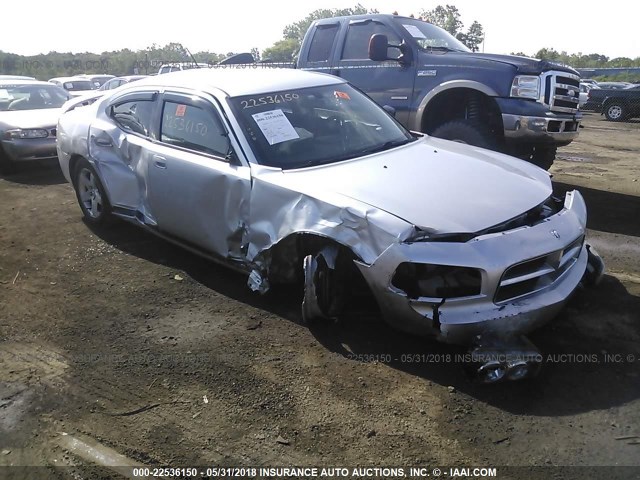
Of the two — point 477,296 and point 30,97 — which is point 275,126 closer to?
point 477,296

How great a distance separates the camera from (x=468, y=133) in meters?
6.43

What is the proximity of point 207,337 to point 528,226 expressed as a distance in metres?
2.15

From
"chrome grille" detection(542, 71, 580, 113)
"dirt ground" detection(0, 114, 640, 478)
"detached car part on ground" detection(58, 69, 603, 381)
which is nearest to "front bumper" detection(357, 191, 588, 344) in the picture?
"detached car part on ground" detection(58, 69, 603, 381)

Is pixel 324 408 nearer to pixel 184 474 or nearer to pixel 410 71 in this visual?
pixel 184 474

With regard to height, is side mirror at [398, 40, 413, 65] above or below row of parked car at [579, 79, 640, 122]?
above

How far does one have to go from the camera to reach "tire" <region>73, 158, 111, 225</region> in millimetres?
5461

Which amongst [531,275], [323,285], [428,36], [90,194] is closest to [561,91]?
[428,36]

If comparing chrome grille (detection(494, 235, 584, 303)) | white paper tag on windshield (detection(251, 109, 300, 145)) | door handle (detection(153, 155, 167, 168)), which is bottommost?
chrome grille (detection(494, 235, 584, 303))

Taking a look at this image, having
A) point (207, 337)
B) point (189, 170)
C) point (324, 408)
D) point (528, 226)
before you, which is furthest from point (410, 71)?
point (324, 408)

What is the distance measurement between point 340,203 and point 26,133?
7333mm

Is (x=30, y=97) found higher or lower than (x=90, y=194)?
higher

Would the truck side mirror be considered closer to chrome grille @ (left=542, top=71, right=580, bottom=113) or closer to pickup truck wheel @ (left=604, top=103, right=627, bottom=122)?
chrome grille @ (left=542, top=71, right=580, bottom=113)

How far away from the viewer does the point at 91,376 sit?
3.27 meters

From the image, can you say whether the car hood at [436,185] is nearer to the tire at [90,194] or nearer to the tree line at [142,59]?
the tire at [90,194]
